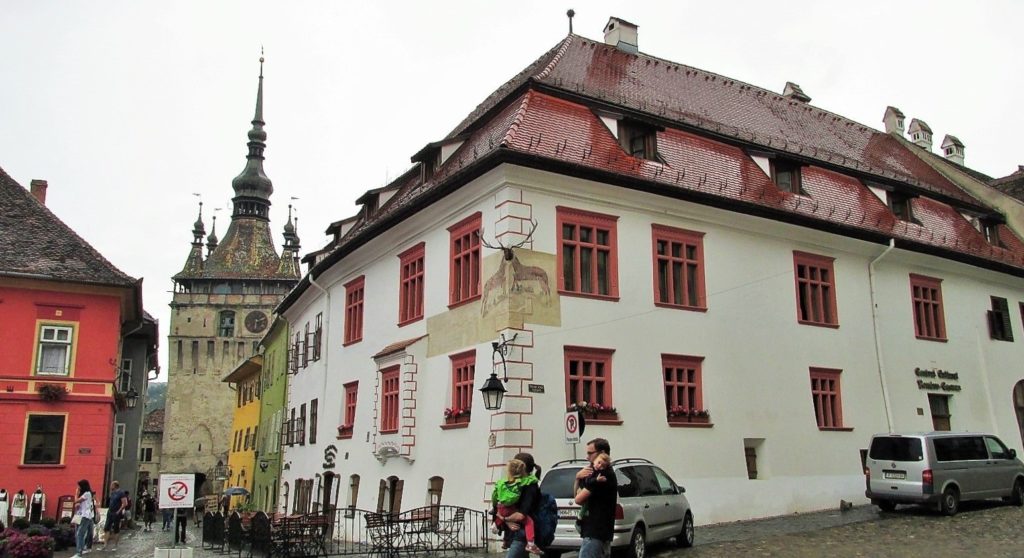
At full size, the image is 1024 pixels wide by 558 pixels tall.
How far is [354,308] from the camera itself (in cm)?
2712

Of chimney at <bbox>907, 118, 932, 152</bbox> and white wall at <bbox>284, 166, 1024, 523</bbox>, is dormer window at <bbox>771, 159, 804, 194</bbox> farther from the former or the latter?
chimney at <bbox>907, 118, 932, 152</bbox>

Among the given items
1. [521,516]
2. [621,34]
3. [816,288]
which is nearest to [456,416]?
→ [521,516]

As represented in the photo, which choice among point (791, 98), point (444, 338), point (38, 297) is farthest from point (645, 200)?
point (38, 297)

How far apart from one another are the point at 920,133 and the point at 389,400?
30.3 metres

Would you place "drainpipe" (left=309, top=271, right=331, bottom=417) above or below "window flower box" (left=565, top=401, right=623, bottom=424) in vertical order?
above

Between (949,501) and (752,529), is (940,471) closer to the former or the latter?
(949,501)

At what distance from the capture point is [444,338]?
2067cm

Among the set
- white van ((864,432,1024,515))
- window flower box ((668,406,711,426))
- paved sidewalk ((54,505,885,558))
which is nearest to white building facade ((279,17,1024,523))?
window flower box ((668,406,711,426))

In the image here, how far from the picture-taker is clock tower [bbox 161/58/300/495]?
84.3m

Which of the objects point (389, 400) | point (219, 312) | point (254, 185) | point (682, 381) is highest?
point (254, 185)

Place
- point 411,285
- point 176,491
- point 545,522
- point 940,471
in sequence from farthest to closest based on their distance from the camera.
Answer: point 411,285
point 940,471
point 176,491
point 545,522

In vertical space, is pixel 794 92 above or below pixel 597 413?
above

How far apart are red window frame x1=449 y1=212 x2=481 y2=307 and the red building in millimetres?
14167

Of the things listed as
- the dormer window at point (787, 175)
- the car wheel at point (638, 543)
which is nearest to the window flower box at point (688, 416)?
the car wheel at point (638, 543)
